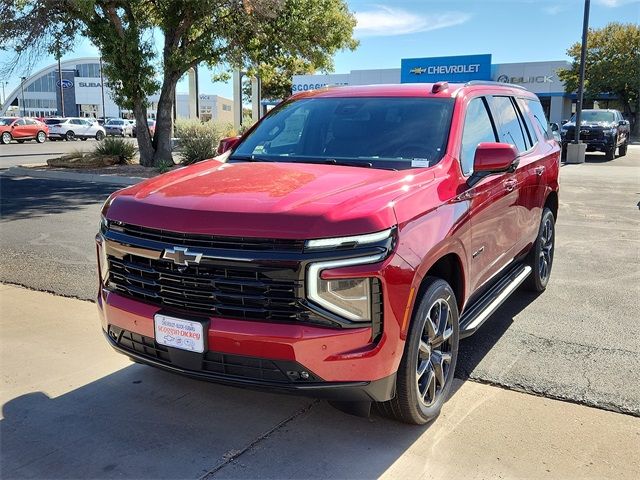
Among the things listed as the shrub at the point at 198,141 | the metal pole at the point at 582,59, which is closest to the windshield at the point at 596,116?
the metal pole at the point at 582,59

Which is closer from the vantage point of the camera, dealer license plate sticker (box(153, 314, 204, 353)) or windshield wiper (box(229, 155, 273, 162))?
dealer license plate sticker (box(153, 314, 204, 353))

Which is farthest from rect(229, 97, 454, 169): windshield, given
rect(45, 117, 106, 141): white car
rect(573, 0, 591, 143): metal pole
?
rect(45, 117, 106, 141): white car

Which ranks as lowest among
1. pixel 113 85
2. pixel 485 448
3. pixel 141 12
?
pixel 485 448

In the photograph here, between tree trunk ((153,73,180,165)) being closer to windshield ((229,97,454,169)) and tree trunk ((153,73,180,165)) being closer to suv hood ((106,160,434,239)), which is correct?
windshield ((229,97,454,169))

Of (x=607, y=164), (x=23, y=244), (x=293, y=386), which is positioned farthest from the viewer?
(x=607, y=164)

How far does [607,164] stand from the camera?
21.8 meters

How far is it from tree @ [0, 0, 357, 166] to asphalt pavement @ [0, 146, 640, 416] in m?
6.16

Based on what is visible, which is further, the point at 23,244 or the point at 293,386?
the point at 23,244

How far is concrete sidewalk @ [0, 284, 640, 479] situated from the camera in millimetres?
3008

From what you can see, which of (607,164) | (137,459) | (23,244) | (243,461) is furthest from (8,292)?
(607,164)

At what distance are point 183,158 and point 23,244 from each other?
11.1 m

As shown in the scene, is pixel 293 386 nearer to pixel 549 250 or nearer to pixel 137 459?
pixel 137 459

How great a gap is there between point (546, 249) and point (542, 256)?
20 centimetres

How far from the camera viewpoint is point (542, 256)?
5.96m
